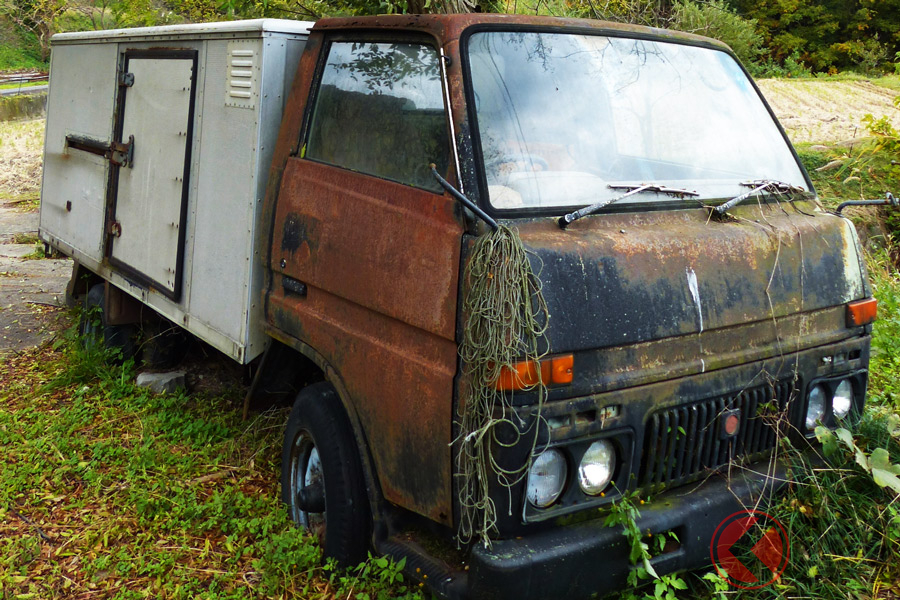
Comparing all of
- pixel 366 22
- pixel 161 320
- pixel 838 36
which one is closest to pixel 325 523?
pixel 366 22

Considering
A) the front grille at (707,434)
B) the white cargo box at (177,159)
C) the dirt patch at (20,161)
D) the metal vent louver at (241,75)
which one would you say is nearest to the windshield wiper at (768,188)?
the front grille at (707,434)

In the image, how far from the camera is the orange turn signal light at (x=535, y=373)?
8.70ft

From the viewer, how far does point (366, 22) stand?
3.60 metres

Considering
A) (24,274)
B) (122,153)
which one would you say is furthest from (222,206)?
(24,274)

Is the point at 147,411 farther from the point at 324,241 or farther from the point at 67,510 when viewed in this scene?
the point at 324,241

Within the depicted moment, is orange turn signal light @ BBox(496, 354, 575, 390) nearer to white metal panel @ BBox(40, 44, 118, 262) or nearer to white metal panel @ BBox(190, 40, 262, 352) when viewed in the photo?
white metal panel @ BBox(190, 40, 262, 352)

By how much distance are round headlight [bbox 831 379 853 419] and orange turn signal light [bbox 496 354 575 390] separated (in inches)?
55.6

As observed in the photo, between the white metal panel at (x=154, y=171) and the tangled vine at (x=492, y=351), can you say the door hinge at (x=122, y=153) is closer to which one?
the white metal panel at (x=154, y=171)

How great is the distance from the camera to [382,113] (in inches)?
137

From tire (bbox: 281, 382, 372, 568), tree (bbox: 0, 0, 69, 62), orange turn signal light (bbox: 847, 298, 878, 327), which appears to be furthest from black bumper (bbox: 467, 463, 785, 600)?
tree (bbox: 0, 0, 69, 62)

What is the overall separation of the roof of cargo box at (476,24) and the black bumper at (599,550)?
72.2 inches

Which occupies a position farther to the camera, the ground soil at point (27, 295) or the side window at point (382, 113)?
the ground soil at point (27, 295)

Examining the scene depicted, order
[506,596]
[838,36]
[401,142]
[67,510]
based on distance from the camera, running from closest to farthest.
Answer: [506,596]
[401,142]
[67,510]
[838,36]

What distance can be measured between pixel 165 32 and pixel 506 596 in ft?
12.5
